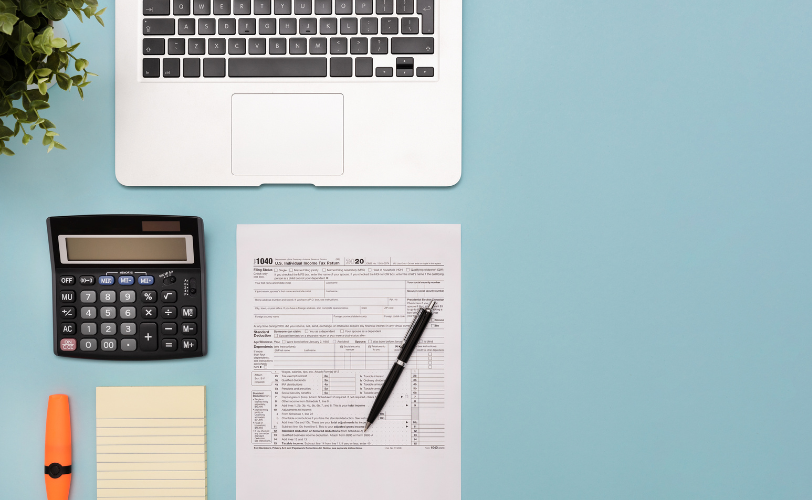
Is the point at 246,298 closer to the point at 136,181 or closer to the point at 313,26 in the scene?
the point at 136,181

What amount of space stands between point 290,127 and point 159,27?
7.6 inches

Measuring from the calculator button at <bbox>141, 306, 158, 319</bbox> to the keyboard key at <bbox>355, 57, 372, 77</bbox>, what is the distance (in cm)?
36

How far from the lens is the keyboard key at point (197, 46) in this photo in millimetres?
534

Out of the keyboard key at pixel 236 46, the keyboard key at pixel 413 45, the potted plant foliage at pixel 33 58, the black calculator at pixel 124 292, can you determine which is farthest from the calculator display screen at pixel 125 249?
the keyboard key at pixel 413 45

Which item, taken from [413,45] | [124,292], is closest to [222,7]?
[413,45]

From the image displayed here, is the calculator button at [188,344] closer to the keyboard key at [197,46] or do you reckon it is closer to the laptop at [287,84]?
the laptop at [287,84]

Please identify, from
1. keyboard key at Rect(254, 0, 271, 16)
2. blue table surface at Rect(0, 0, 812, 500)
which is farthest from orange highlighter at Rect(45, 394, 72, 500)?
keyboard key at Rect(254, 0, 271, 16)

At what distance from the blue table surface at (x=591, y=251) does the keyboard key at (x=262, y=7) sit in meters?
0.21

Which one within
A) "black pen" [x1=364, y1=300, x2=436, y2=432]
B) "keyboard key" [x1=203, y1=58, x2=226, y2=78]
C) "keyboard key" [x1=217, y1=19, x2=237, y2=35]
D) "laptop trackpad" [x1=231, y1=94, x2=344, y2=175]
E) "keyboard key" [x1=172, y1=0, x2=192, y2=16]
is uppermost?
"keyboard key" [x1=172, y1=0, x2=192, y2=16]

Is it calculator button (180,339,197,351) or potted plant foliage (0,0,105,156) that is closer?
potted plant foliage (0,0,105,156)

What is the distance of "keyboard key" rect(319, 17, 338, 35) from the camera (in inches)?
21.1

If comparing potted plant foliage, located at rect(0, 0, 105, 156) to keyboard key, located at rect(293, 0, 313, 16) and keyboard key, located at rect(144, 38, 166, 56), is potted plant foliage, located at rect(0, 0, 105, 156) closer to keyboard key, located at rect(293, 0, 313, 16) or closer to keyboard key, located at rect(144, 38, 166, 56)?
keyboard key, located at rect(144, 38, 166, 56)

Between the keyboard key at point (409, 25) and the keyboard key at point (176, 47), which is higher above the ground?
the keyboard key at point (409, 25)

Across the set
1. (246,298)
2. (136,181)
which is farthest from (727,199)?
(136,181)
